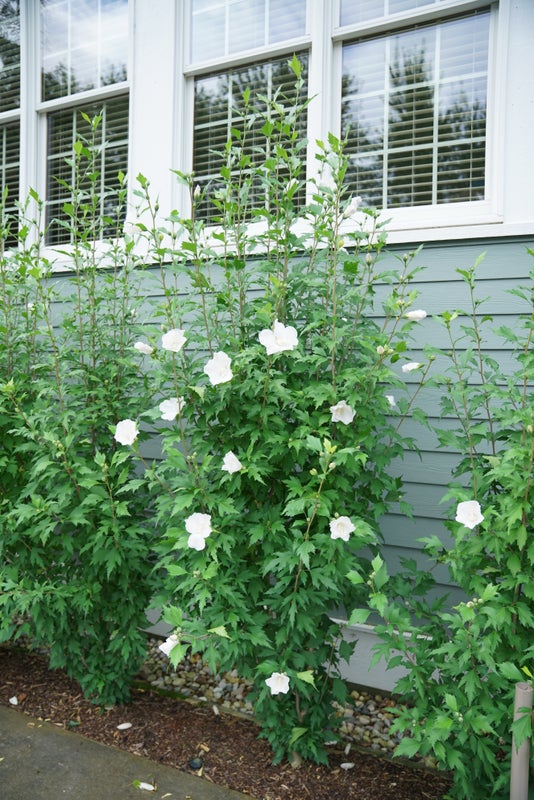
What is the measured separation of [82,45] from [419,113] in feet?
7.81

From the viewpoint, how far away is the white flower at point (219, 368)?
6.78 ft

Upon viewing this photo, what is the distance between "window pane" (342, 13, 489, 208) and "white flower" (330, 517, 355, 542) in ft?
5.83

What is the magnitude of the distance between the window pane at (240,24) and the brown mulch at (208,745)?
3377 mm

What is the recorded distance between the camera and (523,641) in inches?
73.8

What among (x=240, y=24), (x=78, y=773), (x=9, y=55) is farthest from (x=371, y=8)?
(x=78, y=773)

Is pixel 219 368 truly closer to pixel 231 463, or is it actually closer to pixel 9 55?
pixel 231 463

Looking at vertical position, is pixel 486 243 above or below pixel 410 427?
above

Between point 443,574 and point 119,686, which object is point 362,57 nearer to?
point 443,574

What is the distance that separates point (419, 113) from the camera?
308 cm

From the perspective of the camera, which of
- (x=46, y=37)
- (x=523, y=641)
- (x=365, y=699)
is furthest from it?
(x=46, y=37)

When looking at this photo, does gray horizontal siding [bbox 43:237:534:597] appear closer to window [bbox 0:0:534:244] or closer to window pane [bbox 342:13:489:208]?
window [bbox 0:0:534:244]

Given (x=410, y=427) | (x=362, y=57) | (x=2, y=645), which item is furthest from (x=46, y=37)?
(x=2, y=645)

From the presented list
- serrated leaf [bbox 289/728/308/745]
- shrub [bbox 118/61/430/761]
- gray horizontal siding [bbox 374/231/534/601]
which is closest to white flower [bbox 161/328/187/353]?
shrub [bbox 118/61/430/761]

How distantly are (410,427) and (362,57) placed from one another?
188cm
